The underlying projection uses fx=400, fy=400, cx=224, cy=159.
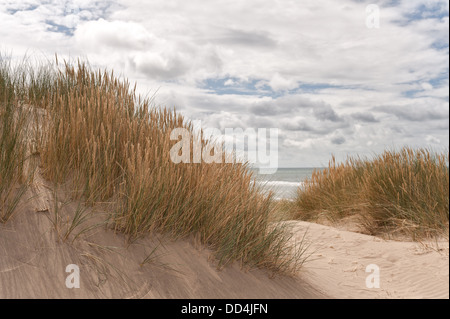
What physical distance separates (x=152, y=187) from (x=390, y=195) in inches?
190

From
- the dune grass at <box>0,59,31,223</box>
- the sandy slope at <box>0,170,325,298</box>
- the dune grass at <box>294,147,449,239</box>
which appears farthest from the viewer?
the dune grass at <box>294,147,449,239</box>

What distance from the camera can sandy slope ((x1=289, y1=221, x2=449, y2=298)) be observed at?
4637 millimetres

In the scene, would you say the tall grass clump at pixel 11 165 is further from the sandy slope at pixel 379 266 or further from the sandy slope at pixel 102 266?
the sandy slope at pixel 379 266

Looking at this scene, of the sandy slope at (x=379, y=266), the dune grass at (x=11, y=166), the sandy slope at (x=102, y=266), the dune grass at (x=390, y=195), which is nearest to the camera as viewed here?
the sandy slope at (x=102, y=266)

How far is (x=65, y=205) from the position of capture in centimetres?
365

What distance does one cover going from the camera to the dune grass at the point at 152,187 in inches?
141

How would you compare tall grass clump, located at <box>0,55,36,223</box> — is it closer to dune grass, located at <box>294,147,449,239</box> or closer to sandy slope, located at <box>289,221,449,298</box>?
sandy slope, located at <box>289,221,449,298</box>

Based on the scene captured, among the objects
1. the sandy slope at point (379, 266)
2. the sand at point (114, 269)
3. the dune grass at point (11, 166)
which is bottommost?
the sandy slope at point (379, 266)

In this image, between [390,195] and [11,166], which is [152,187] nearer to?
[11,166]

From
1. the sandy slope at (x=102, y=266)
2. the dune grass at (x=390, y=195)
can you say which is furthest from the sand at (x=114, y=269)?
the dune grass at (x=390, y=195)

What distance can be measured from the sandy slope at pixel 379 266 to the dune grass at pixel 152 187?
2.51 ft

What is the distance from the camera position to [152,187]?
11.9 feet

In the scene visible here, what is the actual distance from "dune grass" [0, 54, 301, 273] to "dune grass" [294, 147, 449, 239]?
9.72ft

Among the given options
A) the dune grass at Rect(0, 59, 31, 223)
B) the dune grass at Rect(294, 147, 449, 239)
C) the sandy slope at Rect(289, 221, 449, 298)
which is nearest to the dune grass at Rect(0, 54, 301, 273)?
the dune grass at Rect(0, 59, 31, 223)
